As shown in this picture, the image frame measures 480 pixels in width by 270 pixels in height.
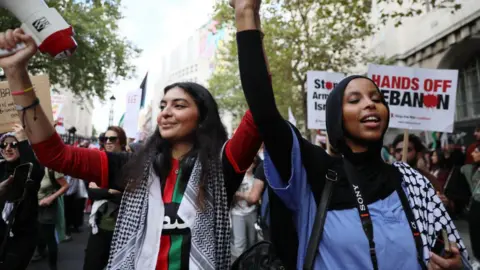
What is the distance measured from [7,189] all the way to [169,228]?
85.0 inches

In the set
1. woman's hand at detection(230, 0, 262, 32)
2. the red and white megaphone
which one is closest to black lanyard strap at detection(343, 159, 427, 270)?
woman's hand at detection(230, 0, 262, 32)

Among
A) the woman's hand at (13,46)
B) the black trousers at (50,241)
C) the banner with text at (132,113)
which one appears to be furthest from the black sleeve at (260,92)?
the banner with text at (132,113)

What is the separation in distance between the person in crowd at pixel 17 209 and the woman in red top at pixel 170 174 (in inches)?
73.1

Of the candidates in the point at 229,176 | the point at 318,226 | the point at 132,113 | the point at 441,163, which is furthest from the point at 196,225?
the point at 441,163

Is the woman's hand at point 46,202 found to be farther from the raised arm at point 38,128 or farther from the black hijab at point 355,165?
the black hijab at point 355,165

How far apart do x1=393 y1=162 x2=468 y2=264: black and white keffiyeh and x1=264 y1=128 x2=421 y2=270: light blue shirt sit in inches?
3.5

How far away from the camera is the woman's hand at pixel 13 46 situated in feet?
4.88

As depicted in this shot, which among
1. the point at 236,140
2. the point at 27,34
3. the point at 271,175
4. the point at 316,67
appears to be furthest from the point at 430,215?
the point at 316,67

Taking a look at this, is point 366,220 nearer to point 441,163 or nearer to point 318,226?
point 318,226

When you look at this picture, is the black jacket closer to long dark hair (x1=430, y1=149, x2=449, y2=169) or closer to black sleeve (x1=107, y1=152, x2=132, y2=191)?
black sleeve (x1=107, y1=152, x2=132, y2=191)

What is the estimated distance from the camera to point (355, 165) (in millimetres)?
1641

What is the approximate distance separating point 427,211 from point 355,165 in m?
0.35

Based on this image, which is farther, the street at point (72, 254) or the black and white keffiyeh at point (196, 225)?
the street at point (72, 254)

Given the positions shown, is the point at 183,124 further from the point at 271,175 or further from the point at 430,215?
the point at 430,215
